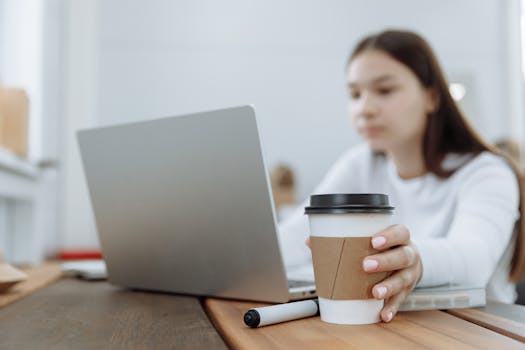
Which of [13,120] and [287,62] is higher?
[287,62]

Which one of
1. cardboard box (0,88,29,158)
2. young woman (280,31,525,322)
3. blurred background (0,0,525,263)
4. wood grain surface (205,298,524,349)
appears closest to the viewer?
wood grain surface (205,298,524,349)

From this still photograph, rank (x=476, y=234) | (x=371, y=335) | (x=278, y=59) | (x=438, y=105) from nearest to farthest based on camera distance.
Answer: (x=371, y=335) → (x=476, y=234) → (x=438, y=105) → (x=278, y=59)

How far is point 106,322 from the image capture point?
56cm

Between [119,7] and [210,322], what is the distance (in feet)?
7.91

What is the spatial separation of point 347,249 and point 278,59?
237 cm

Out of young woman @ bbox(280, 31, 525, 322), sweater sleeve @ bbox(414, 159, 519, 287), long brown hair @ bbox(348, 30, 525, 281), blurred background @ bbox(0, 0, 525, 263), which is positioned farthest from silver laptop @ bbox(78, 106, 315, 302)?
blurred background @ bbox(0, 0, 525, 263)

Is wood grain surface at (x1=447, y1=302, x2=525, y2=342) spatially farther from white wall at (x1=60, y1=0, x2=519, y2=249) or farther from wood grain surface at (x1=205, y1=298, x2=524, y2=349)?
white wall at (x1=60, y1=0, x2=519, y2=249)

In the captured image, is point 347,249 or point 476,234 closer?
point 347,249

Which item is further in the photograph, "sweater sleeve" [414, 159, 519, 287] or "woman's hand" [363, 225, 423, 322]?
"sweater sleeve" [414, 159, 519, 287]

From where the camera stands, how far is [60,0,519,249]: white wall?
104 inches

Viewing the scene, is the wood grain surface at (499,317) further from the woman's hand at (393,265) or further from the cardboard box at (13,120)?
the cardboard box at (13,120)

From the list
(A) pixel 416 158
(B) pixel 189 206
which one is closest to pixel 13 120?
(B) pixel 189 206

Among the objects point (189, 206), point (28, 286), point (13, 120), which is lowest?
point (28, 286)

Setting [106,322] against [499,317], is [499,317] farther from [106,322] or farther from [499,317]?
[106,322]
